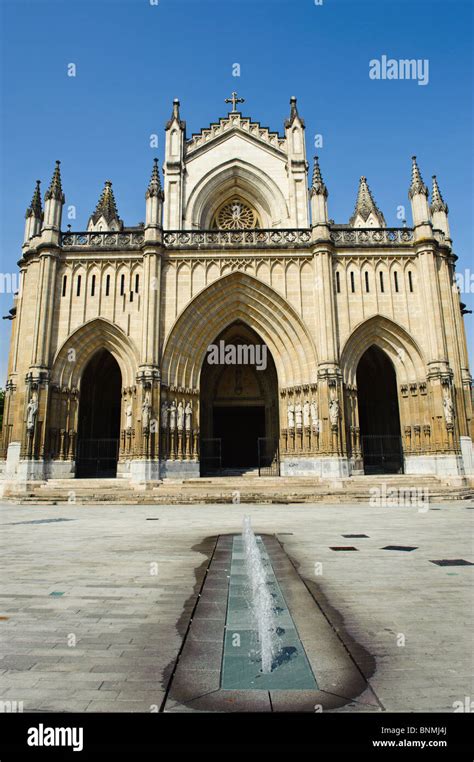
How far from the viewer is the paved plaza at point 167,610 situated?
2.72 meters

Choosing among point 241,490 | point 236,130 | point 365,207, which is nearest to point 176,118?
point 236,130

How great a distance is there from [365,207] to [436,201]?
1090 centimetres

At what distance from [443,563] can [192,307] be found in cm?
1994

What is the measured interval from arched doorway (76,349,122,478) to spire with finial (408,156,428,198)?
19282mm

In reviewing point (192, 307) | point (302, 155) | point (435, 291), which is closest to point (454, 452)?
point (435, 291)

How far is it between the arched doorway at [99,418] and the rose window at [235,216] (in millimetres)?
12565

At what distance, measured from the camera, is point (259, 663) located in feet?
9.82

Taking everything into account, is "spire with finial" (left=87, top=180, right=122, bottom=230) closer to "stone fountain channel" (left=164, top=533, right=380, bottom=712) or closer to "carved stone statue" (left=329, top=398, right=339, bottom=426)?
"carved stone statue" (left=329, top=398, right=339, bottom=426)

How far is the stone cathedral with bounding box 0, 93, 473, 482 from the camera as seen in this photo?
74.2 ft

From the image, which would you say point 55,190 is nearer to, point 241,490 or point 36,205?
point 36,205

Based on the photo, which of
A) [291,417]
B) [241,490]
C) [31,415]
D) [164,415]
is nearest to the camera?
[241,490]

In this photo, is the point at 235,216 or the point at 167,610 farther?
the point at 235,216
